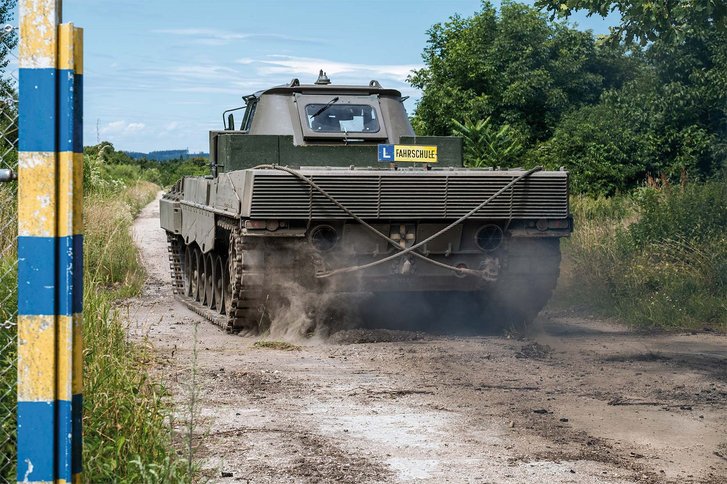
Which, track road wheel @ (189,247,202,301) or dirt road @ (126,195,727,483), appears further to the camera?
track road wheel @ (189,247,202,301)

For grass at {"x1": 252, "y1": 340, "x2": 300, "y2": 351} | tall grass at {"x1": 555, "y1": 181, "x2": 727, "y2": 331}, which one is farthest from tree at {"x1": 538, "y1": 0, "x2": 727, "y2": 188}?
grass at {"x1": 252, "y1": 340, "x2": 300, "y2": 351}

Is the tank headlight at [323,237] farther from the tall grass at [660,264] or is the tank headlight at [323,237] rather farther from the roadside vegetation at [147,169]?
the roadside vegetation at [147,169]

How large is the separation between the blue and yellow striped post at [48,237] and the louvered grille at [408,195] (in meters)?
6.55

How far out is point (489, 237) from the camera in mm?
11508

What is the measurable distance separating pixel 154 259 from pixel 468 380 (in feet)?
43.4

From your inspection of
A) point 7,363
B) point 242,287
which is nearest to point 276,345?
point 242,287

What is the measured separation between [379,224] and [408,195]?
37 cm

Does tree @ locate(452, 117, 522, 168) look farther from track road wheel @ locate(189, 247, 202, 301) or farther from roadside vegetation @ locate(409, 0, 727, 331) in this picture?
track road wheel @ locate(189, 247, 202, 301)

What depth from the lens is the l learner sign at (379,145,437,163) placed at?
39.5 ft

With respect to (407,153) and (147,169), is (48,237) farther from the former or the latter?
(147,169)

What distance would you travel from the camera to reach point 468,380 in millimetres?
8742

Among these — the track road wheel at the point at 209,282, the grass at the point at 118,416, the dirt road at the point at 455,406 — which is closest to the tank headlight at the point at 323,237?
the dirt road at the point at 455,406

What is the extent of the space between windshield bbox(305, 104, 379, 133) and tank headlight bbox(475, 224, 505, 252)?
2174 millimetres

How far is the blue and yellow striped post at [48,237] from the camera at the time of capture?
4012 millimetres
